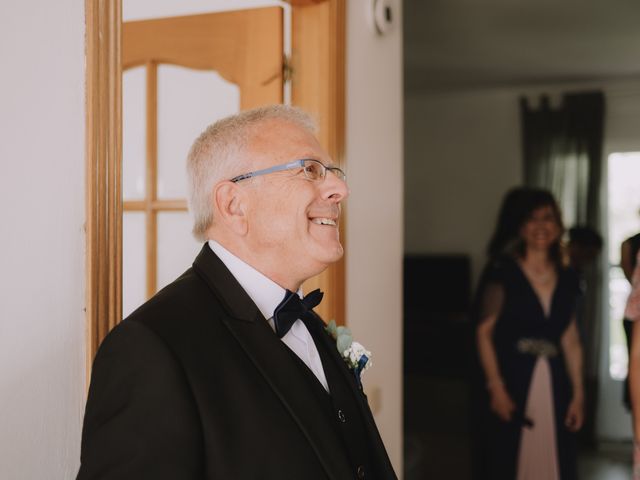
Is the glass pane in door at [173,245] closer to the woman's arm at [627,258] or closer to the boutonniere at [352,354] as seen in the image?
the boutonniere at [352,354]

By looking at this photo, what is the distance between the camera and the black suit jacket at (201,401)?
3.09 feet

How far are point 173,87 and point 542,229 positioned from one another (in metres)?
2.46

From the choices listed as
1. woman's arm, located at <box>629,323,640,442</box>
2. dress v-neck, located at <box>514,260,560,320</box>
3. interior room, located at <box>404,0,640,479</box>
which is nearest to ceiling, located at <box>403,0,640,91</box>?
interior room, located at <box>404,0,640,479</box>

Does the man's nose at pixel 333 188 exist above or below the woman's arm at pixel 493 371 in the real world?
above

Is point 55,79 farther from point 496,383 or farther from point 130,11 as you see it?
point 496,383

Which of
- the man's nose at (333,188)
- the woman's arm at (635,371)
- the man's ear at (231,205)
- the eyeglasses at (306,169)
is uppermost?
the eyeglasses at (306,169)

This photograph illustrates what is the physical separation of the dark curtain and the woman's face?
246 cm

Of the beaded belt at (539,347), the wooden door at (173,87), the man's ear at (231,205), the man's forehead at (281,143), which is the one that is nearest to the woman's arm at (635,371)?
the beaded belt at (539,347)

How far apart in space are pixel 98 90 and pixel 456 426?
569 centimetres

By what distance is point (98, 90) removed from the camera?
1.19 m

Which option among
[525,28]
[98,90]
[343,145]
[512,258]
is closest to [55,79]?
[98,90]

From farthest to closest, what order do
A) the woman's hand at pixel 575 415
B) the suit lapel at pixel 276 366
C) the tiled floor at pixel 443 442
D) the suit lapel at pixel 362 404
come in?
1. the tiled floor at pixel 443 442
2. the woman's hand at pixel 575 415
3. the suit lapel at pixel 362 404
4. the suit lapel at pixel 276 366

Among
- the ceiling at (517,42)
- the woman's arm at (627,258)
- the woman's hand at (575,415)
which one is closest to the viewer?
the woman's arm at (627,258)

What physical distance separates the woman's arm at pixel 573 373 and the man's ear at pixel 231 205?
113 inches
